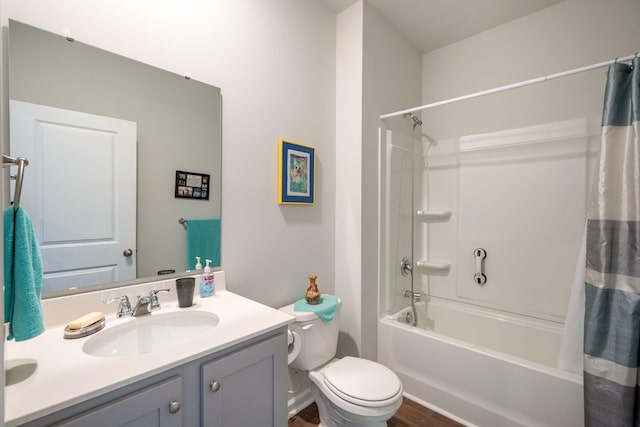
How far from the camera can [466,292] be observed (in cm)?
242

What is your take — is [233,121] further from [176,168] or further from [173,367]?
[173,367]

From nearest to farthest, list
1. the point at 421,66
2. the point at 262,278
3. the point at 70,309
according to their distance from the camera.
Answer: the point at 70,309 < the point at 262,278 < the point at 421,66

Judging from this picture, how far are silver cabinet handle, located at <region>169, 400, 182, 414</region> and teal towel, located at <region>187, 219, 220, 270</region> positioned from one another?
0.67 meters

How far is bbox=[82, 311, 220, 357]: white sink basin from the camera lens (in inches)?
40.9

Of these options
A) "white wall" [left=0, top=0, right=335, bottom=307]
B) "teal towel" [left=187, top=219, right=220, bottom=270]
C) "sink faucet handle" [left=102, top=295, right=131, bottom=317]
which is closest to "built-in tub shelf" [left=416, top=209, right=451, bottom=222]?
"white wall" [left=0, top=0, right=335, bottom=307]

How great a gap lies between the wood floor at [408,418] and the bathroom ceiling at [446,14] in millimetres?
2700

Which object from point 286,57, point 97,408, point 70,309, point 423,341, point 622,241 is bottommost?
point 423,341

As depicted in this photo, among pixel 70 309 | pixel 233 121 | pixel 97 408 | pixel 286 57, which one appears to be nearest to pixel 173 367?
pixel 97 408

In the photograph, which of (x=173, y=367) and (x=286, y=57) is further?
(x=286, y=57)

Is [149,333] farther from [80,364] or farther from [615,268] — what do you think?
[615,268]

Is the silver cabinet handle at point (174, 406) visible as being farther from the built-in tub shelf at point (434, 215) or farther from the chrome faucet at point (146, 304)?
the built-in tub shelf at point (434, 215)

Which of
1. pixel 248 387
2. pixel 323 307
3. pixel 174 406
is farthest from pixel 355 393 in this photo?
pixel 174 406

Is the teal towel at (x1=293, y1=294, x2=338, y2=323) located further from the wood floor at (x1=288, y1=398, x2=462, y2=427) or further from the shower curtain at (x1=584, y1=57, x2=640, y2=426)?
the shower curtain at (x1=584, y1=57, x2=640, y2=426)

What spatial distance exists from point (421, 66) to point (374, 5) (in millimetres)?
875
